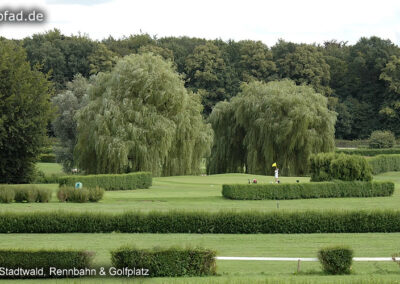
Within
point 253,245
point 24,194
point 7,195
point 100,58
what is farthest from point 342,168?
point 100,58

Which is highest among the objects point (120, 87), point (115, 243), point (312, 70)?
point (312, 70)

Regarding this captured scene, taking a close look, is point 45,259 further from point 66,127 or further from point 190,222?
point 66,127

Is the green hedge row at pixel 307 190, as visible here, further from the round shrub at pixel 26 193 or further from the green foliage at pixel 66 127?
the green foliage at pixel 66 127

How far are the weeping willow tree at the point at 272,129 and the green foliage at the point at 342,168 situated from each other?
12.8 m

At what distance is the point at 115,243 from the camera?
62.8 feet

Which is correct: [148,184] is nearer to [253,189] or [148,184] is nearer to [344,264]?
[253,189]

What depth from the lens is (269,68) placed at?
8456 centimetres

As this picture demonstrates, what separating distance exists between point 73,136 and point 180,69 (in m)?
32.0

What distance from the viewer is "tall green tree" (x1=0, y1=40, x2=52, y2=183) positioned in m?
37.5

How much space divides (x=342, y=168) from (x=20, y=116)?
18725mm

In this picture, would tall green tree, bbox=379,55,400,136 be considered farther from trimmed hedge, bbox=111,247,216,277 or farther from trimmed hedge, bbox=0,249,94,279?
trimmed hedge, bbox=0,249,94,279

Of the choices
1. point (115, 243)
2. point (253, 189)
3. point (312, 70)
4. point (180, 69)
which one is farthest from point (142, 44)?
point (115, 243)

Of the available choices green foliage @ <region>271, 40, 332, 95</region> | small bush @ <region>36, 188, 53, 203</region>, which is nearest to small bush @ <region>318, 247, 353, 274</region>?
small bush @ <region>36, 188, 53, 203</region>

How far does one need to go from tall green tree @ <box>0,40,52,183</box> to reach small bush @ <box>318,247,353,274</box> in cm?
2635
